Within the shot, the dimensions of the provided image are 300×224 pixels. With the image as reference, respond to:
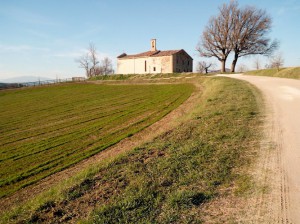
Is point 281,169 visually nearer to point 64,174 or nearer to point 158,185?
point 158,185

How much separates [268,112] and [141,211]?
8318 mm

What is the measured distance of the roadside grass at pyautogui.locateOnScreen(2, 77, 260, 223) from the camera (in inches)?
160

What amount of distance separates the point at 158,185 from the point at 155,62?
5998 centimetres

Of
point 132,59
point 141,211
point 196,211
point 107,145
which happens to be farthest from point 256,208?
point 132,59

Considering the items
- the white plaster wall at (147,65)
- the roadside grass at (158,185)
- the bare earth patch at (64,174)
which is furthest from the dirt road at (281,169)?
the white plaster wall at (147,65)

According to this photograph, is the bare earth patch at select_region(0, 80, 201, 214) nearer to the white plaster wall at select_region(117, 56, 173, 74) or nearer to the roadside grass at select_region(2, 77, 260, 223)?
the roadside grass at select_region(2, 77, 260, 223)

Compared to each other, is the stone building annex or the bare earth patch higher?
the stone building annex

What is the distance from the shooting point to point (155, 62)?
62875 mm

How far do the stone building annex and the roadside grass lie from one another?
5484cm

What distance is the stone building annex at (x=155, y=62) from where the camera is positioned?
2393 inches

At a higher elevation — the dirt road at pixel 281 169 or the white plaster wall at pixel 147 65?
the white plaster wall at pixel 147 65

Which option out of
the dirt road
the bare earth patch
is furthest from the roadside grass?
the bare earth patch

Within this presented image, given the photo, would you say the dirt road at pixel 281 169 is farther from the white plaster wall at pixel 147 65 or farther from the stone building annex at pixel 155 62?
the white plaster wall at pixel 147 65

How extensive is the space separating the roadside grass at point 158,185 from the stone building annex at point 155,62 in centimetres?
5484
